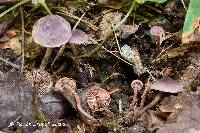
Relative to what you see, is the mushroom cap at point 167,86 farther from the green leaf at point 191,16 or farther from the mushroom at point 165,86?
the green leaf at point 191,16

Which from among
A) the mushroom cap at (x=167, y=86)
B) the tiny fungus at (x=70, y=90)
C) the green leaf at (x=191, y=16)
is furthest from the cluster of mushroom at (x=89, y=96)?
the green leaf at (x=191, y=16)

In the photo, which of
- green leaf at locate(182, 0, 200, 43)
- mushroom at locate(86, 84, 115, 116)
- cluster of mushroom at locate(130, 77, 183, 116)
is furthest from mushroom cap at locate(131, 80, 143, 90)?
green leaf at locate(182, 0, 200, 43)

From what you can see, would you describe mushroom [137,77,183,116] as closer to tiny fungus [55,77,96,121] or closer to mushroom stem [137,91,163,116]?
mushroom stem [137,91,163,116]

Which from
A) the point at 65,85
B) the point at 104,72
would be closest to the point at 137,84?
the point at 104,72

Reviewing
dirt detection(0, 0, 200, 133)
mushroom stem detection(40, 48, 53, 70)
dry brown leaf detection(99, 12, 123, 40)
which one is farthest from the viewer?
dry brown leaf detection(99, 12, 123, 40)

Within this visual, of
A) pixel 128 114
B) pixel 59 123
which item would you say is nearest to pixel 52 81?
pixel 59 123

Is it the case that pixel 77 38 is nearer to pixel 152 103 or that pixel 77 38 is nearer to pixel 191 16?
pixel 152 103
